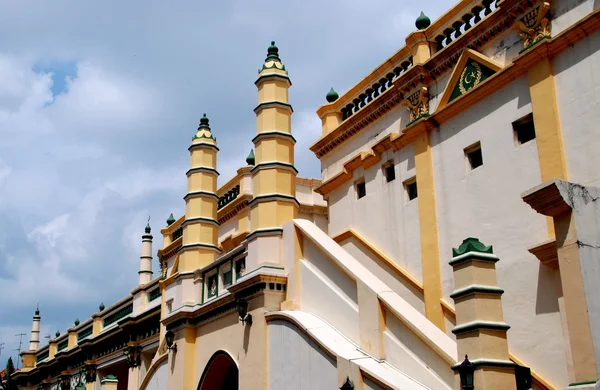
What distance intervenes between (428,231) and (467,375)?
6.76 metres

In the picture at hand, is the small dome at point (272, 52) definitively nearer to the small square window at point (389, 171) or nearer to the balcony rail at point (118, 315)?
the small square window at point (389, 171)

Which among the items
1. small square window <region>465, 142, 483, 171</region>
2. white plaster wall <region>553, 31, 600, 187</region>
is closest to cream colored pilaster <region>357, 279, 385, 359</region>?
white plaster wall <region>553, 31, 600, 187</region>

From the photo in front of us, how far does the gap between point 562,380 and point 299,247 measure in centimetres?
519

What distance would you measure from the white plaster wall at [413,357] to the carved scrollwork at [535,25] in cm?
588

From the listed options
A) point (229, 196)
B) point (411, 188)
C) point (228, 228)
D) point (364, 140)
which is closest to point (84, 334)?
point (228, 228)

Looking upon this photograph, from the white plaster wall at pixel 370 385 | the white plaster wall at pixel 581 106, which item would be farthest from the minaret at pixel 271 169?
the white plaster wall at pixel 581 106

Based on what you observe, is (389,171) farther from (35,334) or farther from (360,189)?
(35,334)

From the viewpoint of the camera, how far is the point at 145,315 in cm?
2291

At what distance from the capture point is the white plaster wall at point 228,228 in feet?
82.1

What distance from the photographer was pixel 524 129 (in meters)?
13.5

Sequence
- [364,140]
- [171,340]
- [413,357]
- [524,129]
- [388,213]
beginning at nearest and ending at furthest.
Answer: [413,357]
[524,129]
[388,213]
[171,340]
[364,140]

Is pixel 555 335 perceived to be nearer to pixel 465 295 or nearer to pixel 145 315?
pixel 465 295

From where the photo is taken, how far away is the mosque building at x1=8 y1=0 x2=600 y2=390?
29.7ft

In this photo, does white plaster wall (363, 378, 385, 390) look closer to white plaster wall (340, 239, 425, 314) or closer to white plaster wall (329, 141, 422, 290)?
white plaster wall (340, 239, 425, 314)
